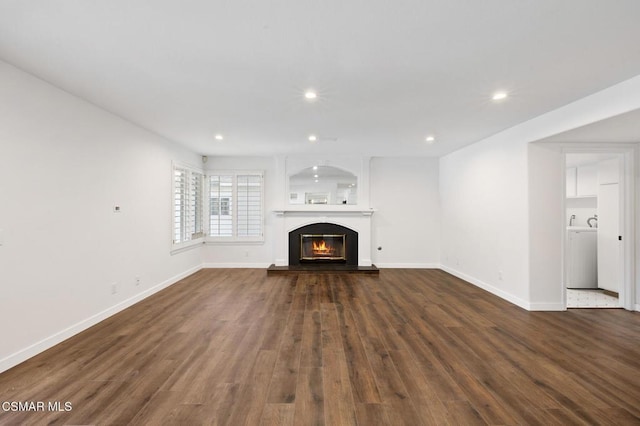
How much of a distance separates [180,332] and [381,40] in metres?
3.34

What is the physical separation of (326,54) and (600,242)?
5.18m

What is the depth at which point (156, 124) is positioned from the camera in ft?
13.1

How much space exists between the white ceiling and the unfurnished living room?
0.02 meters

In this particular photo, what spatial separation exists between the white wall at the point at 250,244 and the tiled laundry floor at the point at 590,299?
5308 millimetres

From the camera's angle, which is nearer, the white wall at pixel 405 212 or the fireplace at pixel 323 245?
the fireplace at pixel 323 245

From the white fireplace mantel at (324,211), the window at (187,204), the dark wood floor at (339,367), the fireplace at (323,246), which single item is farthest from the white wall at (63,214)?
the fireplace at (323,246)

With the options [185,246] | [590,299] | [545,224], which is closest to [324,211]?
[185,246]

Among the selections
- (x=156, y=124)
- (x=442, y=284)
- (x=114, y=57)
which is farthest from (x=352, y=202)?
(x=114, y=57)

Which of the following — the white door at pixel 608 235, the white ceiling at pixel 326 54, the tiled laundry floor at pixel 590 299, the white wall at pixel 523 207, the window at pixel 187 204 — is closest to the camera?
the white ceiling at pixel 326 54

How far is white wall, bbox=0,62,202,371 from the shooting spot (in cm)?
240

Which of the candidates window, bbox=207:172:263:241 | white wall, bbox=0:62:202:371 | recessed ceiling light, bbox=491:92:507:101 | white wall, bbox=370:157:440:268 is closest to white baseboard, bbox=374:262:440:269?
white wall, bbox=370:157:440:268

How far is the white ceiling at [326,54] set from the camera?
5.60ft

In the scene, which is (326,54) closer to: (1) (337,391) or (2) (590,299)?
(1) (337,391)

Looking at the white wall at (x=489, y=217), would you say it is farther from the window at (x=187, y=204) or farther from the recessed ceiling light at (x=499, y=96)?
the window at (x=187, y=204)
